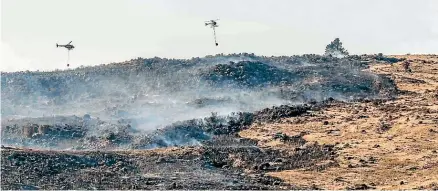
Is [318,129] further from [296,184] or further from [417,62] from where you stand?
[417,62]

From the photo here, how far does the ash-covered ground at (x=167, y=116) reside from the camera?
4200cm

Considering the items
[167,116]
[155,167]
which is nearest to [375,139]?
[167,116]

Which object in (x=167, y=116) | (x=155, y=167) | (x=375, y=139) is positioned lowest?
(x=375, y=139)

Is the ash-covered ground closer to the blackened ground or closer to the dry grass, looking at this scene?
the blackened ground

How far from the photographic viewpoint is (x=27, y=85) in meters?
76.8

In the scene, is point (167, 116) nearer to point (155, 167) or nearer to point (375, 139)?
point (375, 139)

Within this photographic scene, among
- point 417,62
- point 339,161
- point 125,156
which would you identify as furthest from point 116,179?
point 417,62

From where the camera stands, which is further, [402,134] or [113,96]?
[113,96]

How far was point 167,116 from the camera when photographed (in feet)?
216

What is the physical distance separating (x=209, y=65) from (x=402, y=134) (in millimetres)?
31779

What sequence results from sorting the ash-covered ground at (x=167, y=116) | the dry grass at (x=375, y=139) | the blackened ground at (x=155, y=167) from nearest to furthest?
the blackened ground at (x=155, y=167)
the ash-covered ground at (x=167, y=116)
the dry grass at (x=375, y=139)

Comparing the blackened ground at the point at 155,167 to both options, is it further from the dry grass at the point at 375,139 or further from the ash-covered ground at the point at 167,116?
the dry grass at the point at 375,139

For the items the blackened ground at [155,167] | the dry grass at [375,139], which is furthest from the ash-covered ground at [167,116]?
the dry grass at [375,139]

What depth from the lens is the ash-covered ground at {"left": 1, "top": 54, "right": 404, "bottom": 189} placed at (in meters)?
42.0
